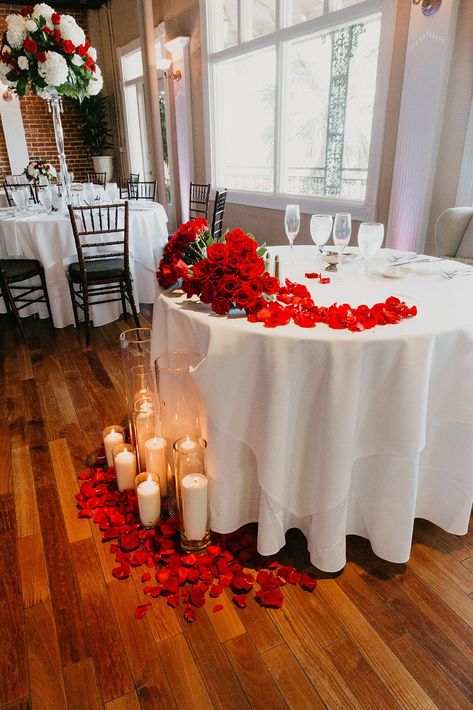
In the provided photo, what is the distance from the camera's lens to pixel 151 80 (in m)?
6.34

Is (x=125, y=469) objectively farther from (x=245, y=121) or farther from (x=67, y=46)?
(x=245, y=121)

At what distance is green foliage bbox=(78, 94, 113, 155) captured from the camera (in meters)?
7.84

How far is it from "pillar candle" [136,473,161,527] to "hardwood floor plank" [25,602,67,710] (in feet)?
1.26

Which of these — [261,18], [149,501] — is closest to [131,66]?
[261,18]

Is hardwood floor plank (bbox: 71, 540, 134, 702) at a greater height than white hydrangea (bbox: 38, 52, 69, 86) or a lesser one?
lesser

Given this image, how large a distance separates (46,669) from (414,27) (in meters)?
4.09

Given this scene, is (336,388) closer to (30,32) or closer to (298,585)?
(298,585)

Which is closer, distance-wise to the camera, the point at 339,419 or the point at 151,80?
the point at 339,419

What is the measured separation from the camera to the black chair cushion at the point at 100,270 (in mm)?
3211

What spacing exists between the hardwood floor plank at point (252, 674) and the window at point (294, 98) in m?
3.60

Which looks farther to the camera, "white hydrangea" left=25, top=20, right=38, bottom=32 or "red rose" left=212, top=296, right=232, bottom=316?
"white hydrangea" left=25, top=20, right=38, bottom=32

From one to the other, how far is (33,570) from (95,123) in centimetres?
822

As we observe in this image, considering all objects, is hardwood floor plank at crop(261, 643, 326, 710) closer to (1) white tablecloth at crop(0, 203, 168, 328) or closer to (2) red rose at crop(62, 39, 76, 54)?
(1) white tablecloth at crop(0, 203, 168, 328)

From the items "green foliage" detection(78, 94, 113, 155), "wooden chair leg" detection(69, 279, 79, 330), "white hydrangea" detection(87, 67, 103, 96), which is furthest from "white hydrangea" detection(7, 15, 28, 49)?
"green foliage" detection(78, 94, 113, 155)
